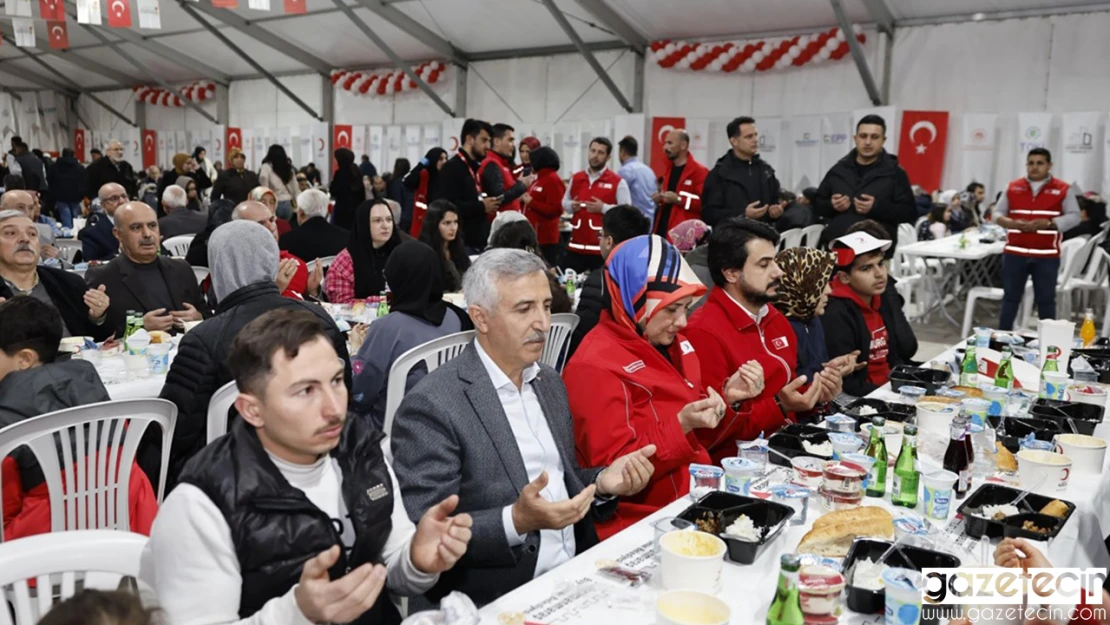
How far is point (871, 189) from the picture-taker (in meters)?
5.84

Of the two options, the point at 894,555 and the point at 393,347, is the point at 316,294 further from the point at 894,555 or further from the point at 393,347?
the point at 894,555

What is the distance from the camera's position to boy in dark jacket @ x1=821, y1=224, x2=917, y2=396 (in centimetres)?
364

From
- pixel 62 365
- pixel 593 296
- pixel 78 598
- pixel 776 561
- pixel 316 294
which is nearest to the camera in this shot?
pixel 78 598

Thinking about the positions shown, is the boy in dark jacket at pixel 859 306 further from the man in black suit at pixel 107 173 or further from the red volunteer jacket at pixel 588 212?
the man in black suit at pixel 107 173

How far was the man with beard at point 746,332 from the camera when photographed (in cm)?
301

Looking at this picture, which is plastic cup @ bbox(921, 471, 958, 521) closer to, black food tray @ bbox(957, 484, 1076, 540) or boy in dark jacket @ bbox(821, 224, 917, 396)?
black food tray @ bbox(957, 484, 1076, 540)

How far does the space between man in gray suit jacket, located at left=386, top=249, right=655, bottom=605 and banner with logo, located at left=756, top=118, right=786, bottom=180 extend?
1008 cm

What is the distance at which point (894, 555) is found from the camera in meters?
1.73

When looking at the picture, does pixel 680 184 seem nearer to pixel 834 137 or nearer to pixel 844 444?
pixel 844 444

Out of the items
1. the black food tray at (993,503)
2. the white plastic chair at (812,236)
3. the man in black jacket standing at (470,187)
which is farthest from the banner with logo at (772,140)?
the black food tray at (993,503)

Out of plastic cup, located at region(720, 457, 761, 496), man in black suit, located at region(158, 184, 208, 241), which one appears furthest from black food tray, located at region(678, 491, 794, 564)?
man in black suit, located at region(158, 184, 208, 241)

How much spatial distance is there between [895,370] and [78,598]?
316cm

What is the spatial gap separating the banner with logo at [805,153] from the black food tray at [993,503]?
377 inches

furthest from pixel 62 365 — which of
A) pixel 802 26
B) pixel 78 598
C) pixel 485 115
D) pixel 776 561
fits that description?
pixel 485 115
